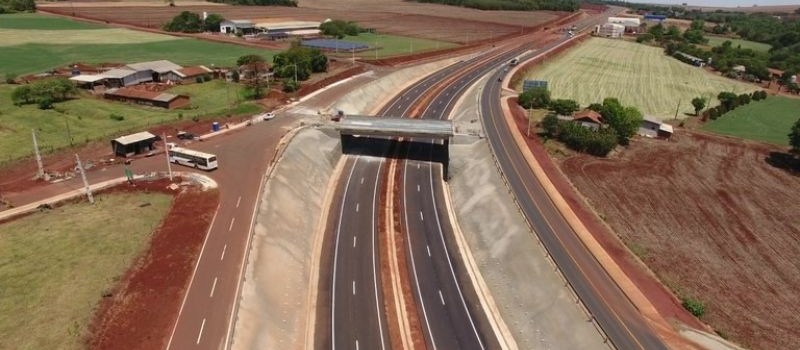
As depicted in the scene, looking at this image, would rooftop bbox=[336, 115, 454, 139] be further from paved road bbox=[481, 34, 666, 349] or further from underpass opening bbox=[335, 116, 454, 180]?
paved road bbox=[481, 34, 666, 349]

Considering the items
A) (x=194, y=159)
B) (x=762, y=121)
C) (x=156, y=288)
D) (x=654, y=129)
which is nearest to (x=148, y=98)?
(x=194, y=159)

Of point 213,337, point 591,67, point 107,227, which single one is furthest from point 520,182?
point 591,67

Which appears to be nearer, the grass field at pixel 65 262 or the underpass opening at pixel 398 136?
the grass field at pixel 65 262

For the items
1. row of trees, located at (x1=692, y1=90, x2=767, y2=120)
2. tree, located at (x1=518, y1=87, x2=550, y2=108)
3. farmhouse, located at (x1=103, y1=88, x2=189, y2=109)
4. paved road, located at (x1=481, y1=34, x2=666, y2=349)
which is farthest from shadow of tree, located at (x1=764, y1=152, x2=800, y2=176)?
farmhouse, located at (x1=103, y1=88, x2=189, y2=109)

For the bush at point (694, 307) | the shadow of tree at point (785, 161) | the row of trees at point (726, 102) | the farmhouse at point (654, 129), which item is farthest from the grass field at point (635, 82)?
the bush at point (694, 307)

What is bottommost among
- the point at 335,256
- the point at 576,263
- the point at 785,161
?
the point at 335,256

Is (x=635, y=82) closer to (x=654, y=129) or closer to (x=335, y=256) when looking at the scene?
(x=654, y=129)

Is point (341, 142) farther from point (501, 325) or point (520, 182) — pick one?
point (501, 325)

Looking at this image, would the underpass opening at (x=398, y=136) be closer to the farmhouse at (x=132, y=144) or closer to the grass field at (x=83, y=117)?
the grass field at (x=83, y=117)
